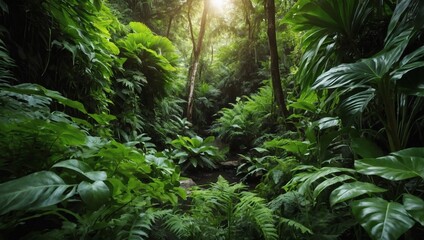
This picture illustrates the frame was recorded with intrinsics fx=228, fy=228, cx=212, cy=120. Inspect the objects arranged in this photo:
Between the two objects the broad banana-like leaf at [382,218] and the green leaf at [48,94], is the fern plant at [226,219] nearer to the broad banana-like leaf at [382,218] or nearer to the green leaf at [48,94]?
Answer: the broad banana-like leaf at [382,218]

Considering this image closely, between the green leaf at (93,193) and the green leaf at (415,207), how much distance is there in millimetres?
1061

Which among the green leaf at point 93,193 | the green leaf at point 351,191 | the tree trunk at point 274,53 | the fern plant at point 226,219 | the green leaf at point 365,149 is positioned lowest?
the fern plant at point 226,219

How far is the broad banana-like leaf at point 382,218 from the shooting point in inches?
29.2

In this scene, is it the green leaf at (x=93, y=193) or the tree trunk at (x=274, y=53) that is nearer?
the green leaf at (x=93, y=193)

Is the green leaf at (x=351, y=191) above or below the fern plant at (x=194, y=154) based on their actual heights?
above

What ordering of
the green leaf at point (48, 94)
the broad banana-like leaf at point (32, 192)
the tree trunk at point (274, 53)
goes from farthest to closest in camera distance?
1. the tree trunk at point (274, 53)
2. the green leaf at point (48, 94)
3. the broad banana-like leaf at point (32, 192)

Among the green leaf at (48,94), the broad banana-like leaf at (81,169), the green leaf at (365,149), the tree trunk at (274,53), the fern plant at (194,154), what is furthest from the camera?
the fern plant at (194,154)

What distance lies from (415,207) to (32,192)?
1297 millimetres

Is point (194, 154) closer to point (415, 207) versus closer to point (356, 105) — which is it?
point (356, 105)

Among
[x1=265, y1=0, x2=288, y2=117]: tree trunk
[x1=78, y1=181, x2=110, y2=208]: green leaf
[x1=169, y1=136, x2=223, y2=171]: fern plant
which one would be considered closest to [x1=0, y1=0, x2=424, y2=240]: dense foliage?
[x1=78, y1=181, x2=110, y2=208]: green leaf

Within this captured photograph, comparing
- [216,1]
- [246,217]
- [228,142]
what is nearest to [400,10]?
[246,217]

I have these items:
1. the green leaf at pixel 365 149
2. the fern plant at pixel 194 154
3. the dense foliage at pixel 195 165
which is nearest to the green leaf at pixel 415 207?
the dense foliage at pixel 195 165

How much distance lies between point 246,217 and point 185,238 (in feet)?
1.32

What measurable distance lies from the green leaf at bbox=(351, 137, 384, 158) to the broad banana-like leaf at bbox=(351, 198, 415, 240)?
45 centimetres
